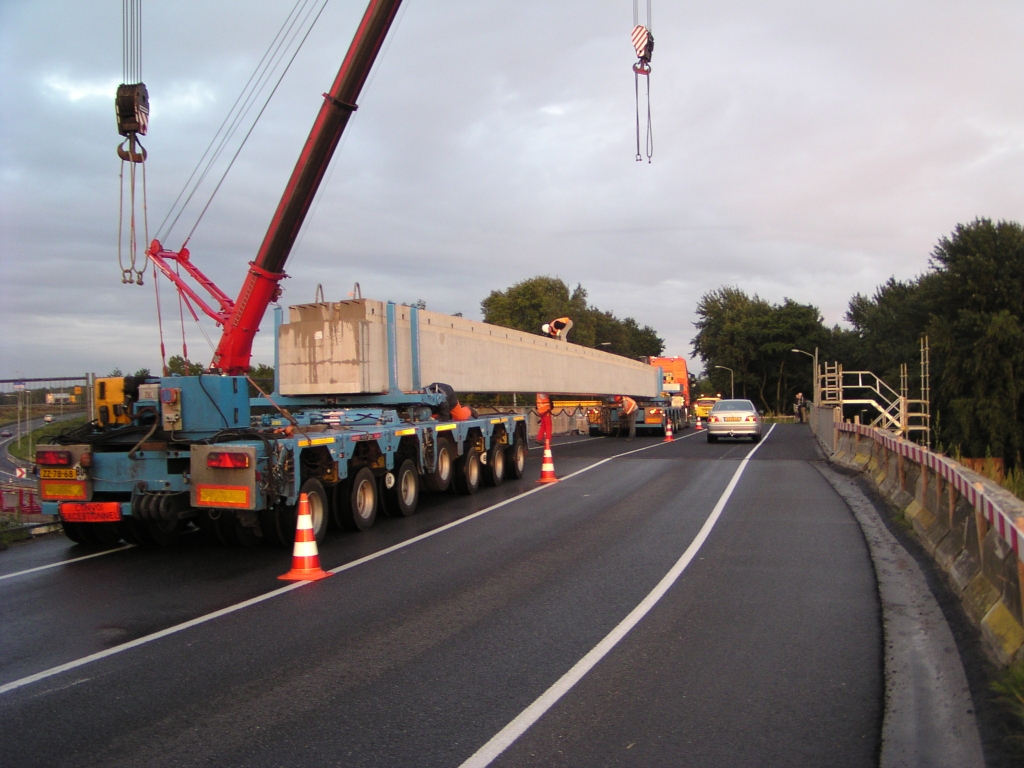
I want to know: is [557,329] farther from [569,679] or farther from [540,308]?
[540,308]

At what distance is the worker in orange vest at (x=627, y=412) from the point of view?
3728cm

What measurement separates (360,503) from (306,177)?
6814mm

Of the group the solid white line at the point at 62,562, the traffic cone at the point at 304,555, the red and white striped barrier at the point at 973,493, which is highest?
the red and white striped barrier at the point at 973,493

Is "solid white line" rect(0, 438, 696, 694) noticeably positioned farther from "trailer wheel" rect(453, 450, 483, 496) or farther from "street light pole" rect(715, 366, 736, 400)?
"street light pole" rect(715, 366, 736, 400)

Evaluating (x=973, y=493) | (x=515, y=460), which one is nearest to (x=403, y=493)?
(x=515, y=460)

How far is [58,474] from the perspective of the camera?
386 inches

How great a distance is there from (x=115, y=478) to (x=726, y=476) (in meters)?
12.6

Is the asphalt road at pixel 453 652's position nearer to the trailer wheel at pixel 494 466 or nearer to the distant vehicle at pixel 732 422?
the trailer wheel at pixel 494 466

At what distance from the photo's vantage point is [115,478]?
9789 millimetres

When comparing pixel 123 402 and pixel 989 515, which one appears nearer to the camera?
pixel 989 515

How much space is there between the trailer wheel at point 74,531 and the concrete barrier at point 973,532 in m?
9.62

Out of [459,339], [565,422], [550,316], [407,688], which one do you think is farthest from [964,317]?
[550,316]

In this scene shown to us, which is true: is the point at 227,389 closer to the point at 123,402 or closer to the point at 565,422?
the point at 123,402

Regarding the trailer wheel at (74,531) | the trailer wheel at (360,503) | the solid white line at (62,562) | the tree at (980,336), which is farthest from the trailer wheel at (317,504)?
the tree at (980,336)
